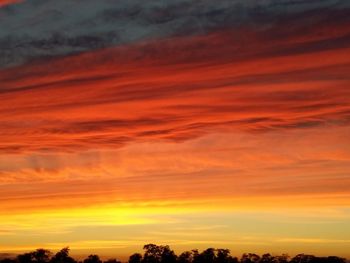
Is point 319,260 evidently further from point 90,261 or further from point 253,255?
point 90,261

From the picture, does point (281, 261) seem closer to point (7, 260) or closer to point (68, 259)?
point (68, 259)

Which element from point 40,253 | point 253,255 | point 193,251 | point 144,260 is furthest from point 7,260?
point 253,255

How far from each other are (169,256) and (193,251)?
6674 millimetres

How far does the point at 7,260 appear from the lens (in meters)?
99.8

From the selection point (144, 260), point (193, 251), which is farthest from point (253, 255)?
point (144, 260)

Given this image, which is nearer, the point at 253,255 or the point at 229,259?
the point at 229,259

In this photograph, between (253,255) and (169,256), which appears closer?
(169,256)

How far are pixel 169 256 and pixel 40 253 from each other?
2579 cm

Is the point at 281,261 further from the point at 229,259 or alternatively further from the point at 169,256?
the point at 169,256

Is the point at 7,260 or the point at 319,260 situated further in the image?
the point at 319,260

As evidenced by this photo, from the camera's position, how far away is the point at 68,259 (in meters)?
105

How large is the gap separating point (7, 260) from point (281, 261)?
5289 centimetres

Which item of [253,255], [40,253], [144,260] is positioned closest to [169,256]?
[144,260]

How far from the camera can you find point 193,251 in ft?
345
